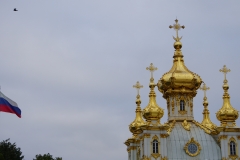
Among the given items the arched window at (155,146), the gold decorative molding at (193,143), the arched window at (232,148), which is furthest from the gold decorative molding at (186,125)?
the arched window at (232,148)

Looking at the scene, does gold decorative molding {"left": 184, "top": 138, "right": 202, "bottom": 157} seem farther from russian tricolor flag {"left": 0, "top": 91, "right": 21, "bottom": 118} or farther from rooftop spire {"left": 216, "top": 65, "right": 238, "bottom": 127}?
russian tricolor flag {"left": 0, "top": 91, "right": 21, "bottom": 118}

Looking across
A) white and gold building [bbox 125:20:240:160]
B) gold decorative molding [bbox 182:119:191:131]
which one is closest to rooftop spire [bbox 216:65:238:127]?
white and gold building [bbox 125:20:240:160]

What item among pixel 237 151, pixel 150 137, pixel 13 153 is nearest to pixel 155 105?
pixel 150 137

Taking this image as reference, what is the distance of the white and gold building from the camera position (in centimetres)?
5891

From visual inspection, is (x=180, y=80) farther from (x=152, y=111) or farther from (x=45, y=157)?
(x=45, y=157)

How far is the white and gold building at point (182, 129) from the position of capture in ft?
193

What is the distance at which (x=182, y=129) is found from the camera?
61625 mm

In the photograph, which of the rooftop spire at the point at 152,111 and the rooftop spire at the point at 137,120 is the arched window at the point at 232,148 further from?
the rooftop spire at the point at 137,120

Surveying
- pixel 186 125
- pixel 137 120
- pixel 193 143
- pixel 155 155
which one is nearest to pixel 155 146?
pixel 155 155

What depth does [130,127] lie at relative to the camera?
69375mm

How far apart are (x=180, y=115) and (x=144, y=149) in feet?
23.7

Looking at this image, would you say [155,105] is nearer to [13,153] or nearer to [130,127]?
[130,127]

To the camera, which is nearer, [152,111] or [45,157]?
[152,111]

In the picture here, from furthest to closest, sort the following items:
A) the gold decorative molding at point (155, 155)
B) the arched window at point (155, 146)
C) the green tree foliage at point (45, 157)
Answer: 1. the green tree foliage at point (45, 157)
2. the arched window at point (155, 146)
3. the gold decorative molding at point (155, 155)
